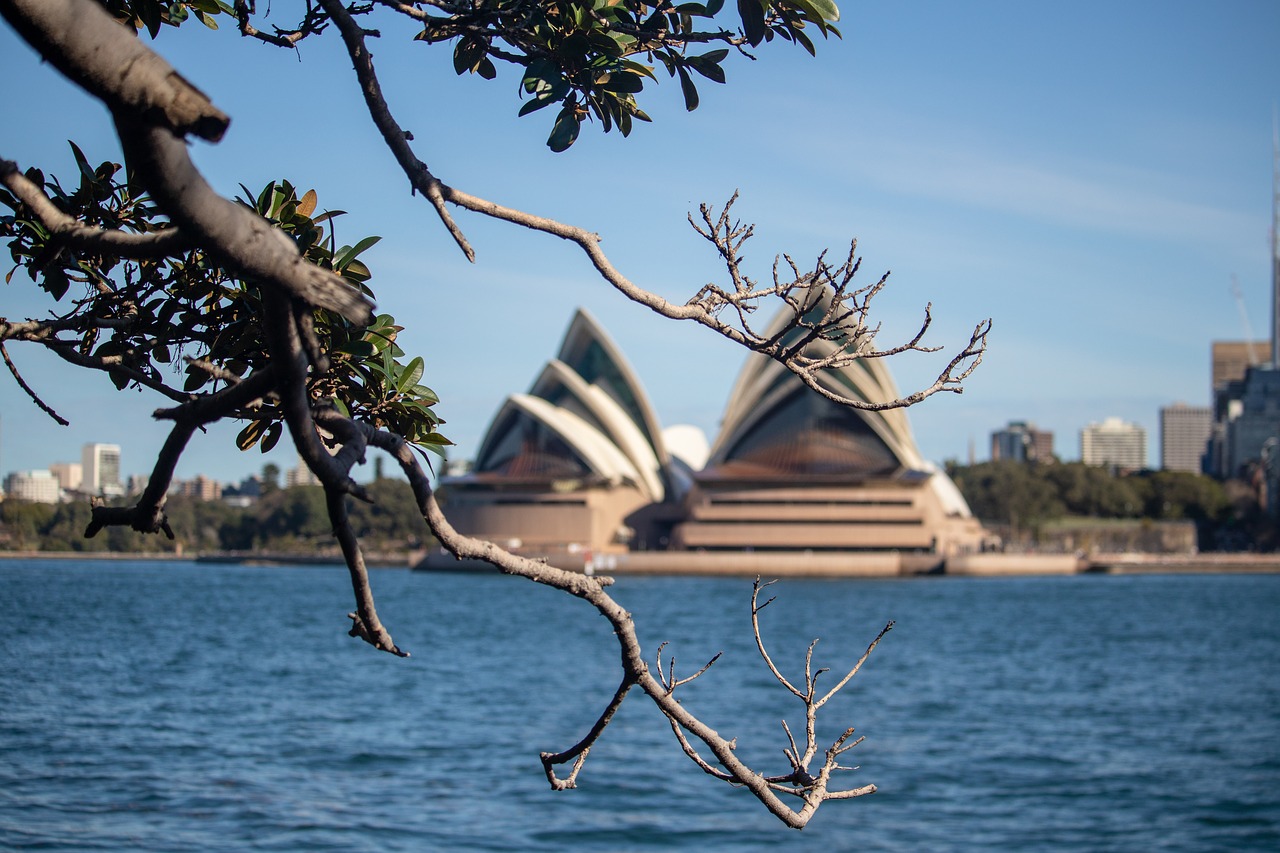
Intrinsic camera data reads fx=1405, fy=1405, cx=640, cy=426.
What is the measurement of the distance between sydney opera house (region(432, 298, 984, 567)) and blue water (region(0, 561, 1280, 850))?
27.1 meters

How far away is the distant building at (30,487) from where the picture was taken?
5.18m

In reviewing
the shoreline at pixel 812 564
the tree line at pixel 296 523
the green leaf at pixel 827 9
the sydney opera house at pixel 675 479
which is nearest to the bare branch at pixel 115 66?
the green leaf at pixel 827 9

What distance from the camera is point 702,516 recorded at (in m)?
63.2

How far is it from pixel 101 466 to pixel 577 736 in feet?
36.2

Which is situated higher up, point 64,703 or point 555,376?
point 555,376

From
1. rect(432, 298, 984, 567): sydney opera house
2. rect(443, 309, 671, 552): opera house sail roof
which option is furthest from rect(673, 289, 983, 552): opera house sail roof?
rect(443, 309, 671, 552): opera house sail roof

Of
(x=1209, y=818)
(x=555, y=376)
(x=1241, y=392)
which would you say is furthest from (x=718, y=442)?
(x=1241, y=392)

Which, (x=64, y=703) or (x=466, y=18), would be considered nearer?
(x=466, y=18)

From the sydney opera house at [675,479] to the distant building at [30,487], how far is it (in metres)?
53.2

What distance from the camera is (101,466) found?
5148 mm

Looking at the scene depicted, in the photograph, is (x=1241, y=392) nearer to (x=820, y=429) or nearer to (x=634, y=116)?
(x=820, y=429)

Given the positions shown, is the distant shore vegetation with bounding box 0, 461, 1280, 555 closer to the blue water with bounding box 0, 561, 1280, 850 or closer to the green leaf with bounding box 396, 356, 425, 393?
the blue water with bounding box 0, 561, 1280, 850

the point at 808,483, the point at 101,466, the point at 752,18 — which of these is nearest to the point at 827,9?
the point at 752,18

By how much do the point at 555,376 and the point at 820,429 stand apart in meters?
12.6
